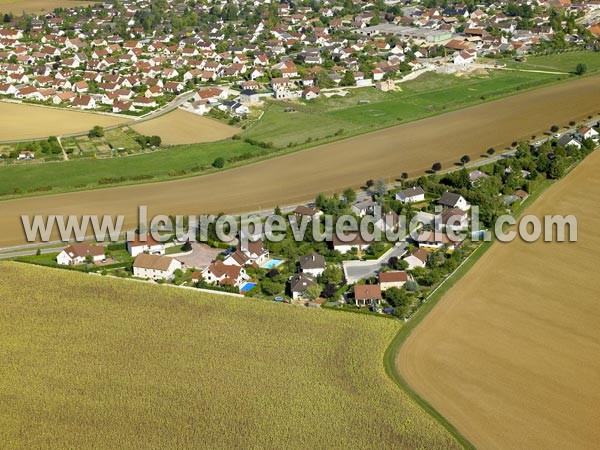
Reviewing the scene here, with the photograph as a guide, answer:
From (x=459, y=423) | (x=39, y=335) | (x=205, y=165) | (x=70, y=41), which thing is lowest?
(x=459, y=423)

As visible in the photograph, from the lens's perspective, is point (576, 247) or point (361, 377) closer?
point (361, 377)

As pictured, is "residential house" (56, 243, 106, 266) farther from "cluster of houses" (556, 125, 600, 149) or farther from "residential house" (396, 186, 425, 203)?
"cluster of houses" (556, 125, 600, 149)

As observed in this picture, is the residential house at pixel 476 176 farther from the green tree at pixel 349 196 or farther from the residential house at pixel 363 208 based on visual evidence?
the green tree at pixel 349 196

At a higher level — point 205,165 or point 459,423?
point 205,165

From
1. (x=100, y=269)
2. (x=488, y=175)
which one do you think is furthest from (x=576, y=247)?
(x=100, y=269)

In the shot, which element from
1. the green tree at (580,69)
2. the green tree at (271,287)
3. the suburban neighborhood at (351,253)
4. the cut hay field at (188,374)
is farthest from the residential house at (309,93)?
the cut hay field at (188,374)

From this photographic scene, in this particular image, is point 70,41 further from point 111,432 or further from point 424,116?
point 111,432
